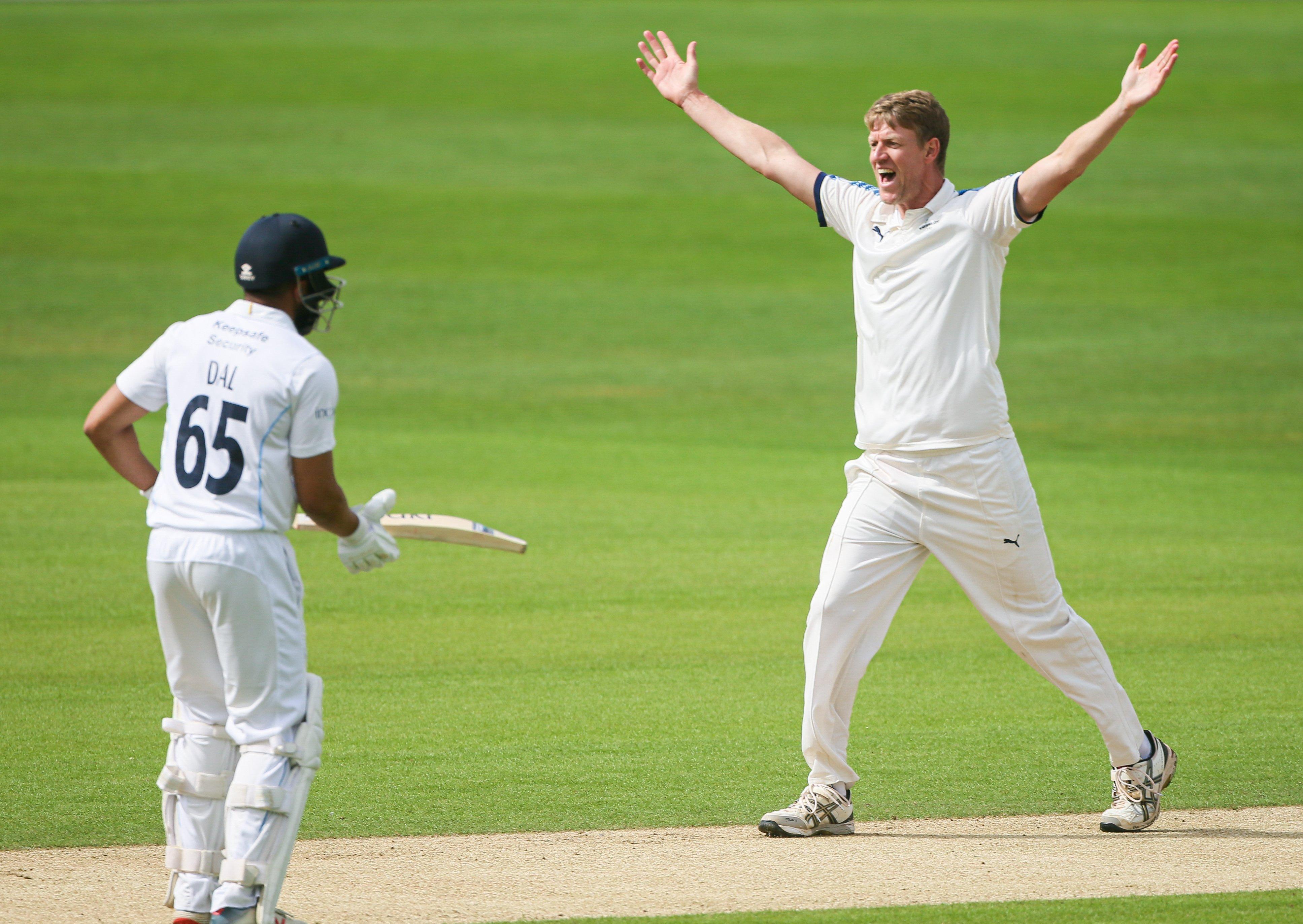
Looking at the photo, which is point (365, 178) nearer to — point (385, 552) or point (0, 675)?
point (0, 675)

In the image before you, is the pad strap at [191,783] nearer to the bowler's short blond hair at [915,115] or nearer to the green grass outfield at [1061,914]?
the green grass outfield at [1061,914]

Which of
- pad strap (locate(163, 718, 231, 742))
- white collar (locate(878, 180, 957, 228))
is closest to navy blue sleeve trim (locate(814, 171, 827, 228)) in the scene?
white collar (locate(878, 180, 957, 228))

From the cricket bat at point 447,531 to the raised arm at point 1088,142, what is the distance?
2.15 m

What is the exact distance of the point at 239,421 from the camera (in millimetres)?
4387

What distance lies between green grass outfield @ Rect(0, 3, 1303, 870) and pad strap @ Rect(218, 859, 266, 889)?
136 cm

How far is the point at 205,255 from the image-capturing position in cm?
2298

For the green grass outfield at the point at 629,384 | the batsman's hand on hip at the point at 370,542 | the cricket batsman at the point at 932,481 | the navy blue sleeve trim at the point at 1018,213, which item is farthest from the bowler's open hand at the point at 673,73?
the green grass outfield at the point at 629,384

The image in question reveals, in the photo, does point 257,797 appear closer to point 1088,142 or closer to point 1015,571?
point 1015,571

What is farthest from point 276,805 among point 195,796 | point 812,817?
point 812,817

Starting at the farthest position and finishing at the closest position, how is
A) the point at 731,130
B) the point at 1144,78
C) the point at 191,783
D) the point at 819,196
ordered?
the point at 731,130 → the point at 819,196 → the point at 1144,78 → the point at 191,783

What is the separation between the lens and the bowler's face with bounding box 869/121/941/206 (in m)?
5.61

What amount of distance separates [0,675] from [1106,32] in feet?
112

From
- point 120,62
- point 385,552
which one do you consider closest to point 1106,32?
point 120,62

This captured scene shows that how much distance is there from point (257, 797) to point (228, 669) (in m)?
0.38
